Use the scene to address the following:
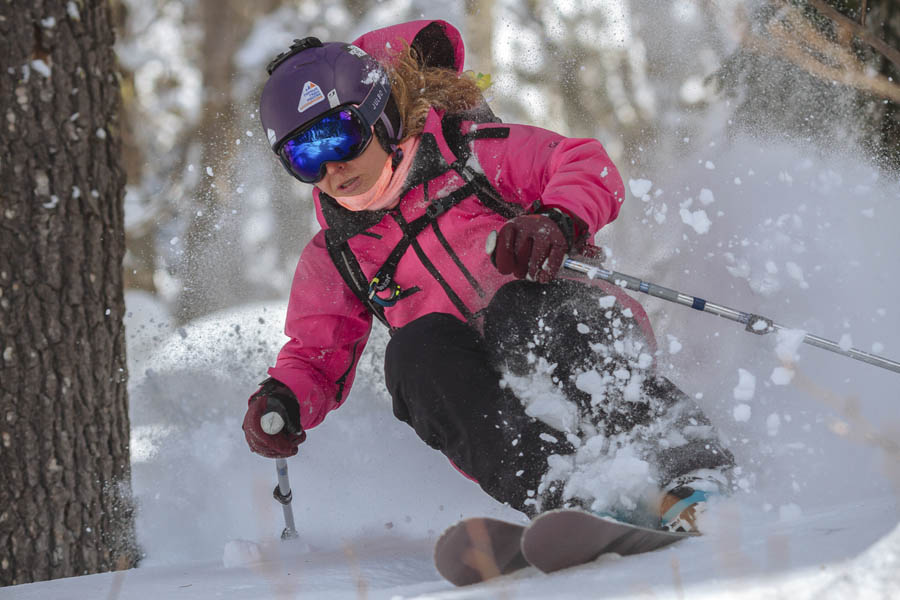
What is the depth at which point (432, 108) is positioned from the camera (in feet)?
7.25

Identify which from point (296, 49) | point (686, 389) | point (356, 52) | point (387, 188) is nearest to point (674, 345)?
point (686, 389)

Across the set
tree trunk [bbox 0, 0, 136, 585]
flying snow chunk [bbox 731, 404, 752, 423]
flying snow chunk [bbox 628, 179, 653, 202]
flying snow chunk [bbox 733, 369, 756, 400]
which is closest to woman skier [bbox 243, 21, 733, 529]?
flying snow chunk [bbox 731, 404, 752, 423]

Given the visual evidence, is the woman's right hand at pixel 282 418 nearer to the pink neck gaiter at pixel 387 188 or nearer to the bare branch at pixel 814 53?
the pink neck gaiter at pixel 387 188

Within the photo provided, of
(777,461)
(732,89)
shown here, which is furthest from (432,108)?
(732,89)

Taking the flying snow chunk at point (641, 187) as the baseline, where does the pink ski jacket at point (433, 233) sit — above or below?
below

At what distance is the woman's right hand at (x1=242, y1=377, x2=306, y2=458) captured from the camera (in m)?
2.21

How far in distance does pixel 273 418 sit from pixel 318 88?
37.7 inches

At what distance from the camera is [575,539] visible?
1.27 metres

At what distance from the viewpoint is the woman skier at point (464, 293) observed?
179 centimetres

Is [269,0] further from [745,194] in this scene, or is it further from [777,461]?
[777,461]

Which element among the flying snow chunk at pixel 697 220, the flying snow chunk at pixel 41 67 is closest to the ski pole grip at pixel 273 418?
the flying snow chunk at pixel 41 67

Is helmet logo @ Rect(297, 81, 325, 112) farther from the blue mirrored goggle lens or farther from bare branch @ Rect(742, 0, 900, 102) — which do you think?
bare branch @ Rect(742, 0, 900, 102)

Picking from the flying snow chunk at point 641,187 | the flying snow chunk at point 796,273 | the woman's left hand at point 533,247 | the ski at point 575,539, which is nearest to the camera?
the ski at point 575,539

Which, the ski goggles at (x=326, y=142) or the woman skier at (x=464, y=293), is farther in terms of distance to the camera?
the ski goggles at (x=326, y=142)
